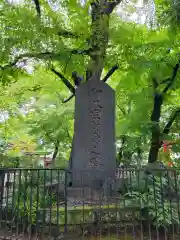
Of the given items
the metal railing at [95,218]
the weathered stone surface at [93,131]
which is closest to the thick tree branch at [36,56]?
the weathered stone surface at [93,131]

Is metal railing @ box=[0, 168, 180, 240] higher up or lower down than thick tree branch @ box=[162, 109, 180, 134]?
lower down

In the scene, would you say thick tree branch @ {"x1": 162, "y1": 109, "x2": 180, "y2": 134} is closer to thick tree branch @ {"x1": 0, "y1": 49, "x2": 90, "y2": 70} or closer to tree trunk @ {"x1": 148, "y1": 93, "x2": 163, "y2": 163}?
tree trunk @ {"x1": 148, "y1": 93, "x2": 163, "y2": 163}

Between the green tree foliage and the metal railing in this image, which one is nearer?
the metal railing

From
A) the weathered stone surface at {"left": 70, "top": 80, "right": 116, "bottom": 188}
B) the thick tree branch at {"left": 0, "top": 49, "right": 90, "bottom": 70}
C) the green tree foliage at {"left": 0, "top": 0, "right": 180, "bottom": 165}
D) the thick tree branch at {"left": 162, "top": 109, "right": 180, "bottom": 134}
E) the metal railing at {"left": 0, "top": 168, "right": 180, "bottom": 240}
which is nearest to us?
the metal railing at {"left": 0, "top": 168, "right": 180, "bottom": 240}

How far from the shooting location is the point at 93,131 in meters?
6.67

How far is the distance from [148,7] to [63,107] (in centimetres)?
591

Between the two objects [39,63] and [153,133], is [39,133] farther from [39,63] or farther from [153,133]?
[153,133]

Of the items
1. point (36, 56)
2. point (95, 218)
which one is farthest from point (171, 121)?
point (95, 218)

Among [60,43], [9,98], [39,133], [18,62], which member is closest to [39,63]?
[18,62]

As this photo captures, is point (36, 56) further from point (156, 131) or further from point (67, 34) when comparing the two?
point (156, 131)

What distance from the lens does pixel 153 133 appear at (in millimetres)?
8867

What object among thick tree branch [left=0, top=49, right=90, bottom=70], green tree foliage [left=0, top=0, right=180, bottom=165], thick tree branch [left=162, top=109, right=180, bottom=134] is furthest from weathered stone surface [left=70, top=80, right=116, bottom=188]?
thick tree branch [left=162, top=109, right=180, bottom=134]

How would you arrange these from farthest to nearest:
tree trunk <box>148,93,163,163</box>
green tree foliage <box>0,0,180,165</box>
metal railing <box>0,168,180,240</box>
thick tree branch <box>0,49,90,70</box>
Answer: tree trunk <box>148,93,163,163</box>, thick tree branch <box>0,49,90,70</box>, green tree foliage <box>0,0,180,165</box>, metal railing <box>0,168,180,240</box>

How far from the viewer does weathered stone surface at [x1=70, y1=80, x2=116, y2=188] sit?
6426 millimetres
